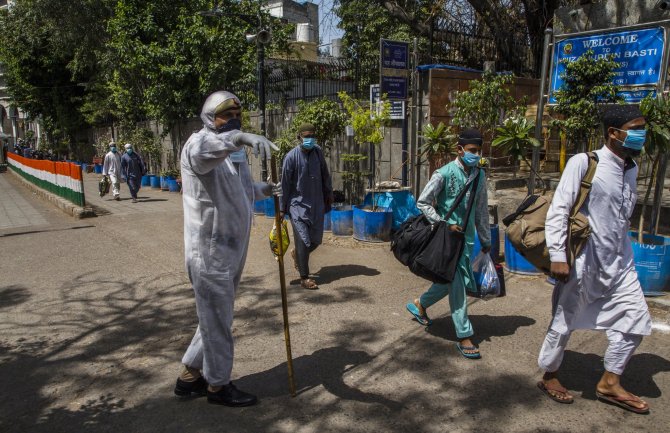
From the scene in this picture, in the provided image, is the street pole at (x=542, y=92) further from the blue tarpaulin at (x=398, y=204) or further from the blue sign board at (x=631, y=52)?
the blue tarpaulin at (x=398, y=204)

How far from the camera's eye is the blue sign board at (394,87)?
8359mm

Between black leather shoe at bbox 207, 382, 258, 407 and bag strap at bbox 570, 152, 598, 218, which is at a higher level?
bag strap at bbox 570, 152, 598, 218

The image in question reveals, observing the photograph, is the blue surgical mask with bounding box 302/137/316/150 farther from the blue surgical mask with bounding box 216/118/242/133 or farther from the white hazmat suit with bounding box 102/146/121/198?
the white hazmat suit with bounding box 102/146/121/198

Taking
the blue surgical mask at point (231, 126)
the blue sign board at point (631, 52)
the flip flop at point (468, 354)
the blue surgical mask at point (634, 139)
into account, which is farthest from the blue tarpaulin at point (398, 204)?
the blue surgical mask at point (231, 126)

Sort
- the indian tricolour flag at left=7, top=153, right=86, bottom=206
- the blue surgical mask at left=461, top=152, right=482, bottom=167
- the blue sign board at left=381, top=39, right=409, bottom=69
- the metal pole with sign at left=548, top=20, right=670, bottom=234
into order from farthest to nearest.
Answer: the indian tricolour flag at left=7, top=153, right=86, bottom=206 < the blue sign board at left=381, top=39, right=409, bottom=69 < the metal pole with sign at left=548, top=20, right=670, bottom=234 < the blue surgical mask at left=461, top=152, right=482, bottom=167

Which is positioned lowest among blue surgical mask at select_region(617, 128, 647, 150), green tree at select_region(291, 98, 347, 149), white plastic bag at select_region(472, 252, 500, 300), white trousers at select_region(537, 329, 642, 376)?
white trousers at select_region(537, 329, 642, 376)

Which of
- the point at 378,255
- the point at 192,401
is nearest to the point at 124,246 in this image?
the point at 378,255

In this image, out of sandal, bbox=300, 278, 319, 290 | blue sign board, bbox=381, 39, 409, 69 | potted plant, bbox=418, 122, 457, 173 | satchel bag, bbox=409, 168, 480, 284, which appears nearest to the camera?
satchel bag, bbox=409, 168, 480, 284

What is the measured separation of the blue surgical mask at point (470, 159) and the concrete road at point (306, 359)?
1453 mm

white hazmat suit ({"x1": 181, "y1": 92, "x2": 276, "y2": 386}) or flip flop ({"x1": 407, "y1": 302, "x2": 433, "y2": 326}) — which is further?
flip flop ({"x1": 407, "y1": 302, "x2": 433, "y2": 326})

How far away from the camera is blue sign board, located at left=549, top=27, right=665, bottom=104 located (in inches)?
224

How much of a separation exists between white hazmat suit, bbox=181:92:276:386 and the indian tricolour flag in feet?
30.5

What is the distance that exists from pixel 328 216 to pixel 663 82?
5.01m

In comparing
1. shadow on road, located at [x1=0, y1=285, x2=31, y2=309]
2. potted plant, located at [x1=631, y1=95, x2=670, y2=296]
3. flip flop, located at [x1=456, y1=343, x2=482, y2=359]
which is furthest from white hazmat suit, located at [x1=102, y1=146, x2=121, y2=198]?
potted plant, located at [x1=631, y1=95, x2=670, y2=296]
